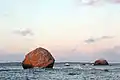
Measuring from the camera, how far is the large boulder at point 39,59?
102250 millimetres

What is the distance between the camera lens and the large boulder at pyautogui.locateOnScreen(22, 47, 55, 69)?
102 meters

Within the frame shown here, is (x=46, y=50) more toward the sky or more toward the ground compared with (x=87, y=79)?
more toward the sky

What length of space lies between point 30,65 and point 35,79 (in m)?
44.1

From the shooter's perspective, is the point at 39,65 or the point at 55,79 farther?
the point at 39,65

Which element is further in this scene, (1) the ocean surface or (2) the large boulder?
(2) the large boulder

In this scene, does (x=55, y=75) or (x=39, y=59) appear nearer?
(x=55, y=75)

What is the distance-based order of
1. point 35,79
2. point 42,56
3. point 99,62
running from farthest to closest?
point 99,62 < point 42,56 < point 35,79

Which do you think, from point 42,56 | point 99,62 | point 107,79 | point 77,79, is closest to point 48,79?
point 77,79

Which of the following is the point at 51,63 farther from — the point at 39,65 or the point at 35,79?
the point at 35,79

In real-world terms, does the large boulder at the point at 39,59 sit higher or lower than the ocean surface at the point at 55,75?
higher

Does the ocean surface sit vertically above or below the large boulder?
below

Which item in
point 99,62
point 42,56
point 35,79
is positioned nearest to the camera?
point 35,79

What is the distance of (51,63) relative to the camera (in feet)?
339

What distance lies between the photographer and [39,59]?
103 metres
